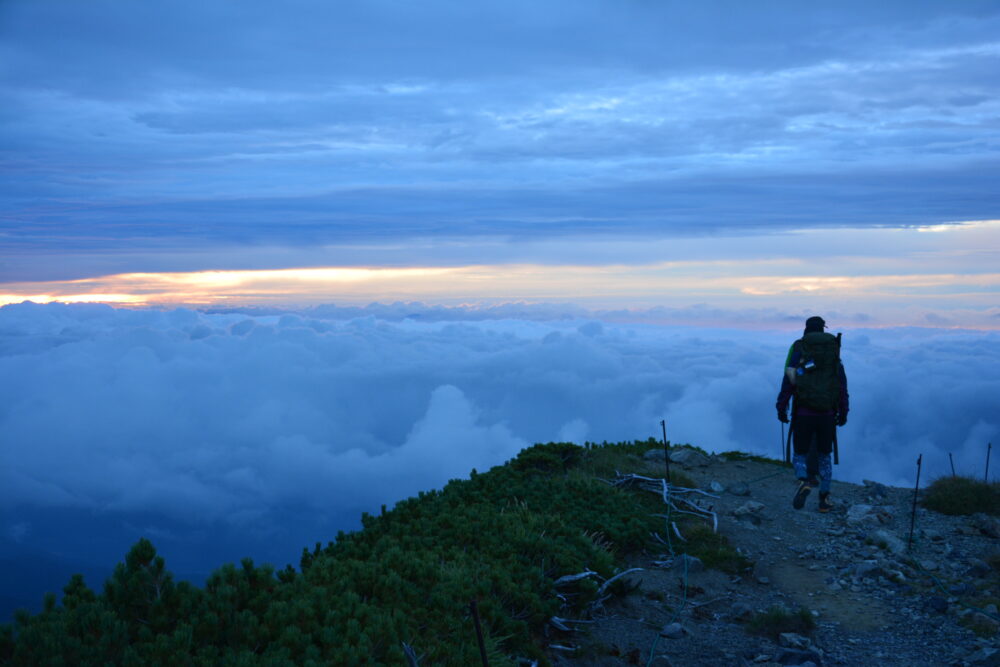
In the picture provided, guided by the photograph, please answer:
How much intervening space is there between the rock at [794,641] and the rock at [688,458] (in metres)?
8.42

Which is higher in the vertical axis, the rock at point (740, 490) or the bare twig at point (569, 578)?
the bare twig at point (569, 578)

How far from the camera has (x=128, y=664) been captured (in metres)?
4.36

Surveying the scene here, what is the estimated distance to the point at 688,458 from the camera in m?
16.1

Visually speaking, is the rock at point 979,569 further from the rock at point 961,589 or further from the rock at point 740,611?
the rock at point 740,611

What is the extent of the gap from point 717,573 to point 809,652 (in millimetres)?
2532

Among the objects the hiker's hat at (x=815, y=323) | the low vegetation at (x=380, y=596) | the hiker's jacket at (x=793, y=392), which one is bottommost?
the low vegetation at (x=380, y=596)

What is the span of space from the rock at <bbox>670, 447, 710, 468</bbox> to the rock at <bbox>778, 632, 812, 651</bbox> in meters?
8.42

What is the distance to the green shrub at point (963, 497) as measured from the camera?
39.8ft

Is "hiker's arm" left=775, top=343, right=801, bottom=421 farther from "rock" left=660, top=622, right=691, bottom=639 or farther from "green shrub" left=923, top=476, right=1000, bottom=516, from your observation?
"rock" left=660, top=622, right=691, bottom=639

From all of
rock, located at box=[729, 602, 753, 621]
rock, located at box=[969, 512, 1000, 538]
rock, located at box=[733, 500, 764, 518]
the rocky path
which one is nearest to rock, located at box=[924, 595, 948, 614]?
the rocky path

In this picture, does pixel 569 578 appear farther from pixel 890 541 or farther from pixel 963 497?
pixel 963 497

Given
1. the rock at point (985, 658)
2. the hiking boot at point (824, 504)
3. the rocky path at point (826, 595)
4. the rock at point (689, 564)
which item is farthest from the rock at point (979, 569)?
the rock at point (689, 564)

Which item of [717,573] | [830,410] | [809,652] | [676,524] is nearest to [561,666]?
[809,652]

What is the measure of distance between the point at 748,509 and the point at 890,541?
224 centimetres
